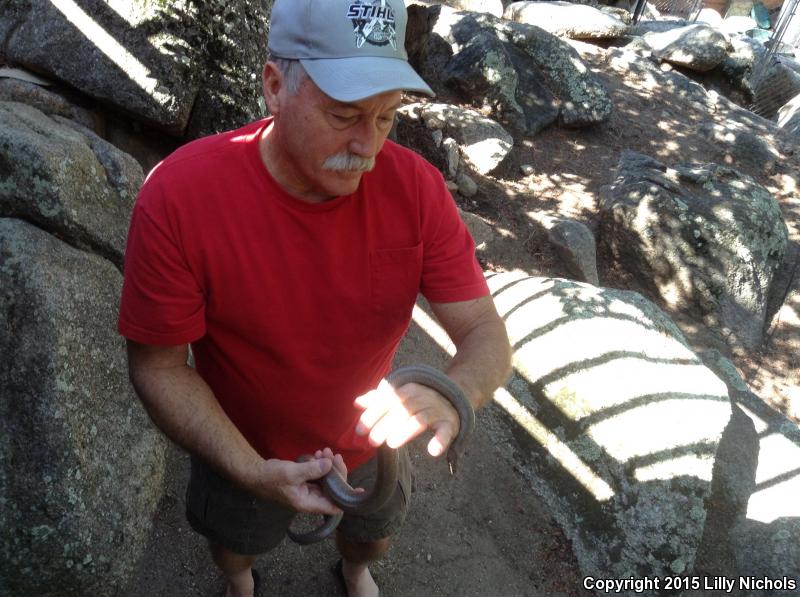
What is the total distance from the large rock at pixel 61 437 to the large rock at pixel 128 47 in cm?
182

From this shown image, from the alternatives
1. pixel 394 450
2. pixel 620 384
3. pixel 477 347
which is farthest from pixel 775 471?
pixel 394 450

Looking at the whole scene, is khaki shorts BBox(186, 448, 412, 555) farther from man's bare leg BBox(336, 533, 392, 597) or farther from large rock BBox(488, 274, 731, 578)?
large rock BBox(488, 274, 731, 578)

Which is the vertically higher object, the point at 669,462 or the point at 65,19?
the point at 65,19

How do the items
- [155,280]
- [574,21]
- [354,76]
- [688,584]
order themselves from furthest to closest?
[574,21] < [688,584] < [155,280] < [354,76]

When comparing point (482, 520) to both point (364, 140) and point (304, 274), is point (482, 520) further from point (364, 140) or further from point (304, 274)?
point (364, 140)

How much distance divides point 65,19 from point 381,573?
13.4ft

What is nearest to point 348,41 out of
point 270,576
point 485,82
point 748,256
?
point 270,576

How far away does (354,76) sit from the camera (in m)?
1.61

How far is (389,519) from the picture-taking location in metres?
2.44

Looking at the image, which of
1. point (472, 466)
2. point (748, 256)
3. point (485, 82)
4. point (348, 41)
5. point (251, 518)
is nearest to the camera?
point (348, 41)

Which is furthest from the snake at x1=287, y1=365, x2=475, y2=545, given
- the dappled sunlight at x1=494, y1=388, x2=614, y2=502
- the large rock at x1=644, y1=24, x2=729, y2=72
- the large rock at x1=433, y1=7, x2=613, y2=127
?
the large rock at x1=644, y1=24, x2=729, y2=72

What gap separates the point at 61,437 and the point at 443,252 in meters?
1.73

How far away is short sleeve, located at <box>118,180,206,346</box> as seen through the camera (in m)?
1.70

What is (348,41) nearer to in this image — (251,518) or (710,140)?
(251,518)
